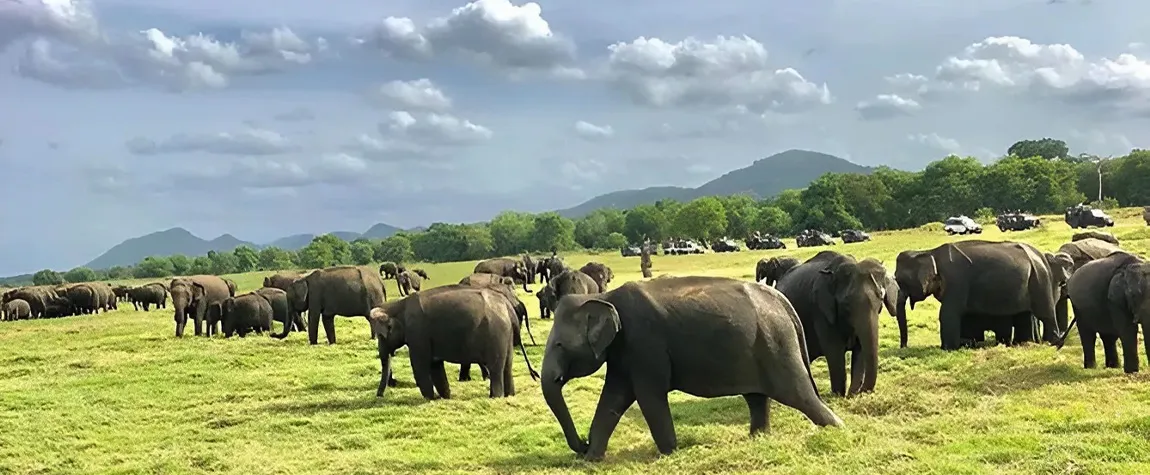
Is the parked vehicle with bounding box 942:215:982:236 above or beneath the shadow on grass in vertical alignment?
above

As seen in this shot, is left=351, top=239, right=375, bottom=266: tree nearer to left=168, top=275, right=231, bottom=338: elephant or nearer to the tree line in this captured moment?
the tree line

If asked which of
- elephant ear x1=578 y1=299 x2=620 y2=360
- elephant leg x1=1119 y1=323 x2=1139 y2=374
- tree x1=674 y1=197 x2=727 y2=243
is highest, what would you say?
tree x1=674 y1=197 x2=727 y2=243

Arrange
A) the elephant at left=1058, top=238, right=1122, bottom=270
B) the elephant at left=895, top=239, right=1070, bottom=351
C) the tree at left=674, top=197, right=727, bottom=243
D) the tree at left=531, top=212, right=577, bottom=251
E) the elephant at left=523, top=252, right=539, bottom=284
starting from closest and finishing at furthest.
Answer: the elephant at left=895, top=239, right=1070, bottom=351 < the elephant at left=1058, top=238, right=1122, bottom=270 < the elephant at left=523, top=252, right=539, bottom=284 < the tree at left=674, top=197, right=727, bottom=243 < the tree at left=531, top=212, right=577, bottom=251

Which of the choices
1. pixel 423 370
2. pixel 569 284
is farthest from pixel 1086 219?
pixel 423 370

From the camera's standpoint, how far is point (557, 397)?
404 inches

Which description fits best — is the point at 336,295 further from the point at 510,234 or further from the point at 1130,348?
the point at 510,234

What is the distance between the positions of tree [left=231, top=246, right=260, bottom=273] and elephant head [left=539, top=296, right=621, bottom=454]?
397ft

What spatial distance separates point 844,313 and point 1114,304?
12.1ft

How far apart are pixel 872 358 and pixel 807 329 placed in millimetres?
1684

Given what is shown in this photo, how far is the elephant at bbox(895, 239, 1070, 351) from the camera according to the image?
1653 cm

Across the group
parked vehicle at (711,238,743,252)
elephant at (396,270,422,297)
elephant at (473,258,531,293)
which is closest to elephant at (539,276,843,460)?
elephant at (473,258,531,293)

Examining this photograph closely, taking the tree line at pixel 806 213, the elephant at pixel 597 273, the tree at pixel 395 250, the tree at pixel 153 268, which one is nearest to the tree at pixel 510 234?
the tree line at pixel 806 213

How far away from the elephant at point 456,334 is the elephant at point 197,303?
50.8 ft

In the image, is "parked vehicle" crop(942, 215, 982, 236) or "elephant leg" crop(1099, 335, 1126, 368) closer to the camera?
"elephant leg" crop(1099, 335, 1126, 368)
